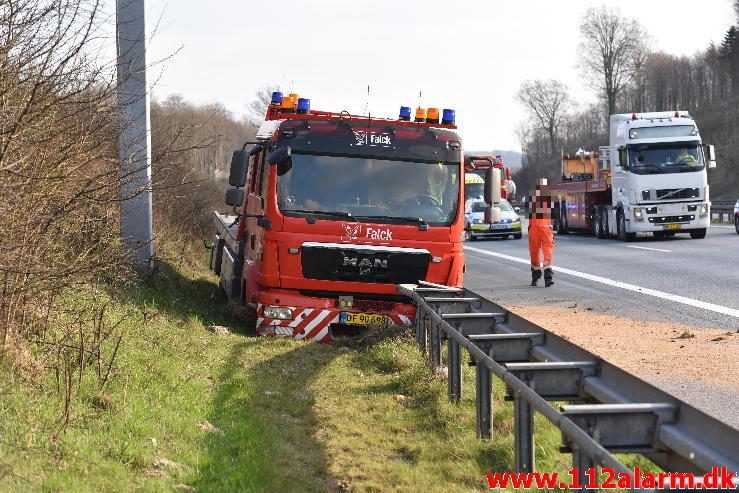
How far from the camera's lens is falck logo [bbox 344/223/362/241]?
1300 cm

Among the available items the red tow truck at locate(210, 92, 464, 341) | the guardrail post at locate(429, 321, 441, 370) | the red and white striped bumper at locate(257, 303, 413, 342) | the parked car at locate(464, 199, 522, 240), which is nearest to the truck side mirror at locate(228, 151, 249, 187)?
the red tow truck at locate(210, 92, 464, 341)

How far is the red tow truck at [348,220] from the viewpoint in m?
13.0

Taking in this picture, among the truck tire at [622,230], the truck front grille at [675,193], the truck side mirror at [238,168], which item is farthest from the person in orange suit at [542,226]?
the truck tire at [622,230]

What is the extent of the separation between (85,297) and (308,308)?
2694mm

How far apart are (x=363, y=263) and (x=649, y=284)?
7.87 metres

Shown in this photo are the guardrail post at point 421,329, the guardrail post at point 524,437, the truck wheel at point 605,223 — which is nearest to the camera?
the guardrail post at point 524,437

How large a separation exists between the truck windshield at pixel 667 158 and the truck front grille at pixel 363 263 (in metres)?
21.2

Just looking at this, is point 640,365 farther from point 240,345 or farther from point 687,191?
point 687,191

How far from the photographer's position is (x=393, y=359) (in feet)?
36.3

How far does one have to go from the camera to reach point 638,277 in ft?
67.7

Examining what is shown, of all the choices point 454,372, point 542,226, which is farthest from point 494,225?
point 454,372

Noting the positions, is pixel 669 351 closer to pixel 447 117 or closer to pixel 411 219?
pixel 411 219

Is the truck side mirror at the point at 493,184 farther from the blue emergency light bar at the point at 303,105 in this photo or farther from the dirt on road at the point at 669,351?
the blue emergency light bar at the point at 303,105

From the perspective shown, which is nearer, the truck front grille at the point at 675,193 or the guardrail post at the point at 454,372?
the guardrail post at the point at 454,372
